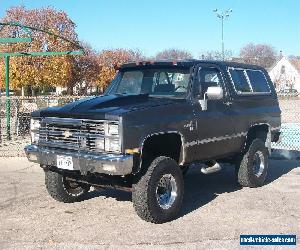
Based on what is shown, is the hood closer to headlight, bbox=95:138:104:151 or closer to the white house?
headlight, bbox=95:138:104:151

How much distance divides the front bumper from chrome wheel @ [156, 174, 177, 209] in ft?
2.52

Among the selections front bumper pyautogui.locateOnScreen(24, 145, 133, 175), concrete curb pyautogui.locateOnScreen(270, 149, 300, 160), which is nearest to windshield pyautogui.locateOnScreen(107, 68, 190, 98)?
front bumper pyautogui.locateOnScreen(24, 145, 133, 175)

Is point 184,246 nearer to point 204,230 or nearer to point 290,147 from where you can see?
point 204,230

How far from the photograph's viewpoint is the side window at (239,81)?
7771 mm

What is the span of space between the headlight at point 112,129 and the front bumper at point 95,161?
266mm

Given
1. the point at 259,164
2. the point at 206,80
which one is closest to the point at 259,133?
the point at 259,164

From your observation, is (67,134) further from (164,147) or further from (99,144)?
(164,147)

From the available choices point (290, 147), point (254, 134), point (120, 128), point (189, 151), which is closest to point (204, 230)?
point (189, 151)

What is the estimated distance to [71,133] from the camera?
5.99 meters

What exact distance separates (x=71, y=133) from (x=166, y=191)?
59.1 inches

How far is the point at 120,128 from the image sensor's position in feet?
18.0

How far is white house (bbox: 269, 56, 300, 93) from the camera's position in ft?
306

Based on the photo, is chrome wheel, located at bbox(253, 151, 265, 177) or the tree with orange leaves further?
the tree with orange leaves

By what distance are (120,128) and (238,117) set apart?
8.91ft
